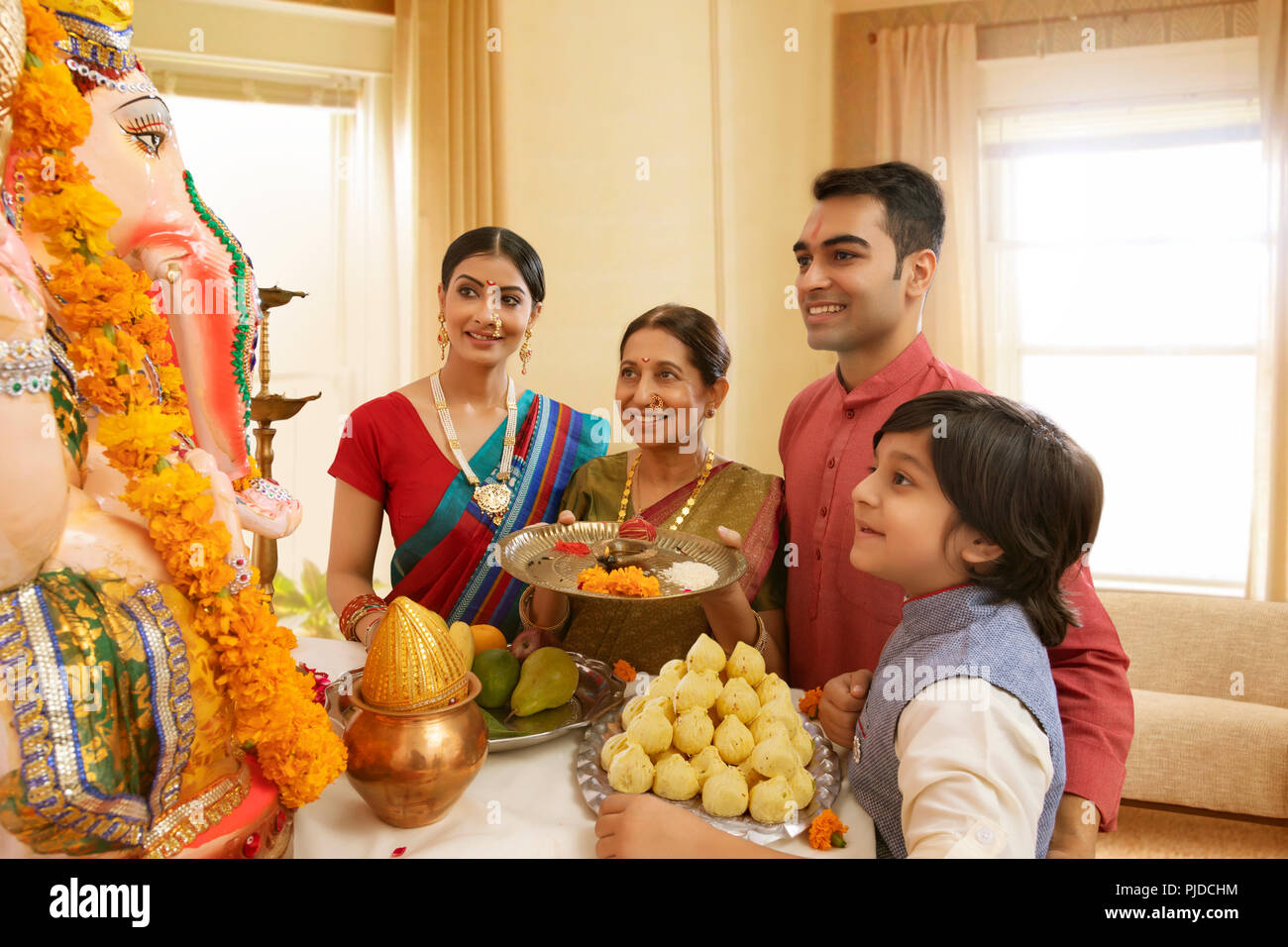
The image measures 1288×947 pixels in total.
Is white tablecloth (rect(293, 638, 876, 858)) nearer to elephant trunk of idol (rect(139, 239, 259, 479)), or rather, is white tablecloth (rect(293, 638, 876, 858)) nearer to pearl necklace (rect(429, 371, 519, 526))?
elephant trunk of idol (rect(139, 239, 259, 479))

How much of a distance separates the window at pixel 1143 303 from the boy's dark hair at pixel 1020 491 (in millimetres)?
3928

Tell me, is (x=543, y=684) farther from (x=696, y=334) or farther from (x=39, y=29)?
(x=39, y=29)

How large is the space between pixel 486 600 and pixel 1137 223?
4263 millimetres

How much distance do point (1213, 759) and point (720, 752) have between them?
2646 millimetres

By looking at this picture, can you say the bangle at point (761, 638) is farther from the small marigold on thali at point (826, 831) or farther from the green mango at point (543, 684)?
the small marigold on thali at point (826, 831)

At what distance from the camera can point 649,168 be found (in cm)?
452

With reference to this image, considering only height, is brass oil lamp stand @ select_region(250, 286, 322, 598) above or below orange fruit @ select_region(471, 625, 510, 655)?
above

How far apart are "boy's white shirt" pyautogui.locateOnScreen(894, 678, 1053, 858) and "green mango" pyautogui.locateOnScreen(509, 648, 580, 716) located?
0.57m

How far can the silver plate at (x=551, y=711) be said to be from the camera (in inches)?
54.7

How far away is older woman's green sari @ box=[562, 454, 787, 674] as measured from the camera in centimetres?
197

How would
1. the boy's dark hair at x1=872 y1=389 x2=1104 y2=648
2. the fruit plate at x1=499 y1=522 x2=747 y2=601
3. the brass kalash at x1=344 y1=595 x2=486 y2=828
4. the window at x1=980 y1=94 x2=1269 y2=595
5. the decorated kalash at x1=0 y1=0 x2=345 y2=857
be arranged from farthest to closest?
the window at x1=980 y1=94 x2=1269 y2=595, the fruit plate at x1=499 y1=522 x2=747 y2=601, the boy's dark hair at x1=872 y1=389 x2=1104 y2=648, the brass kalash at x1=344 y1=595 x2=486 y2=828, the decorated kalash at x1=0 y1=0 x2=345 y2=857

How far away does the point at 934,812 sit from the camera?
1.04 meters

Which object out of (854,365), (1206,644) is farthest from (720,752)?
(1206,644)

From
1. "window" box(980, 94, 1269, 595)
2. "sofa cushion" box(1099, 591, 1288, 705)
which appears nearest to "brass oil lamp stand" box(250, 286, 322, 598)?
"sofa cushion" box(1099, 591, 1288, 705)
